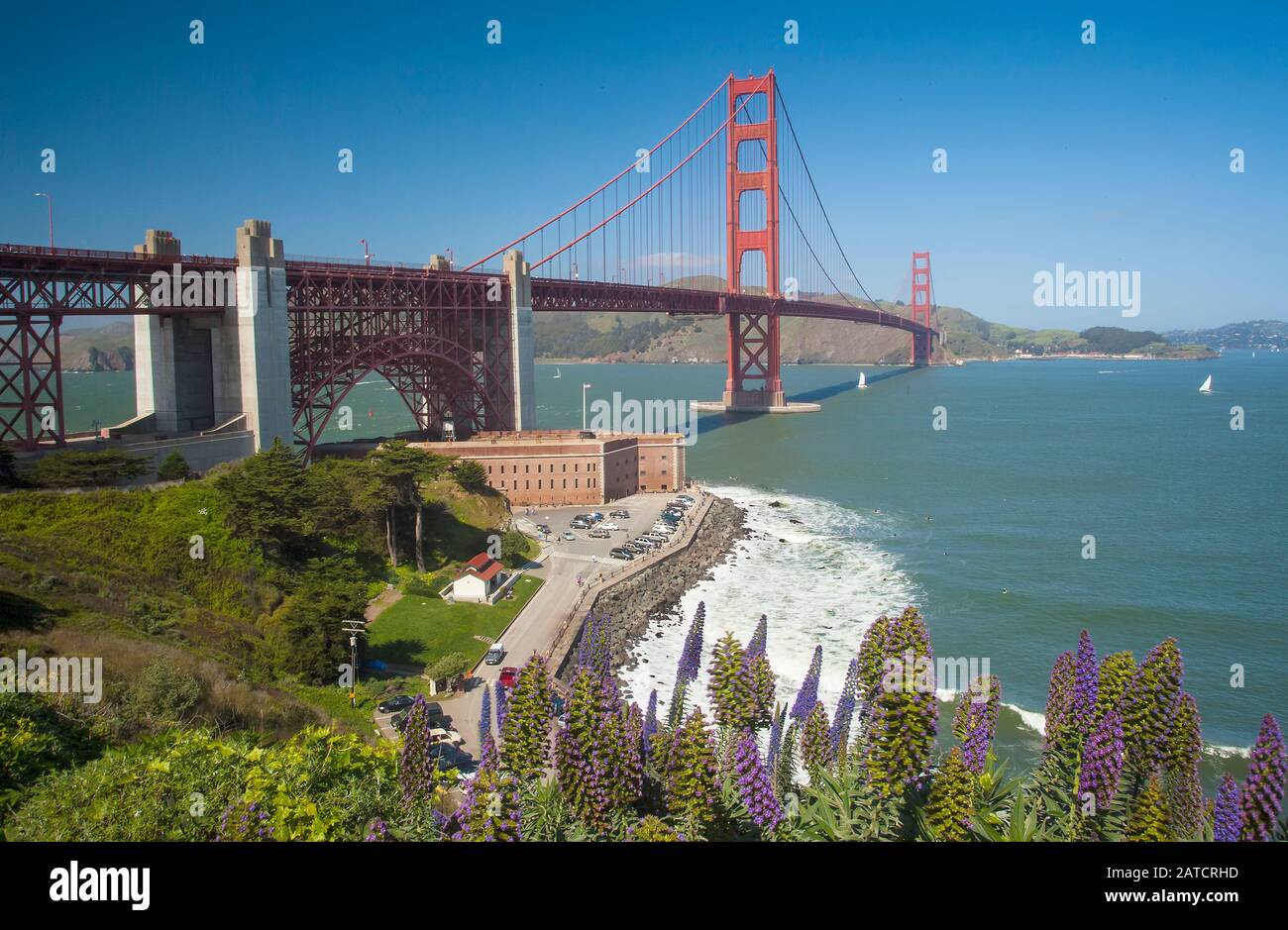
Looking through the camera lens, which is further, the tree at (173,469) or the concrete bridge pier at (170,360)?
the concrete bridge pier at (170,360)

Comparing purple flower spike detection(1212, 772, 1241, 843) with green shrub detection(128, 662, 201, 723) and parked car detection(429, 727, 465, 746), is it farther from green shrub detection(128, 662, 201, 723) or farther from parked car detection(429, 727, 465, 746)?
parked car detection(429, 727, 465, 746)

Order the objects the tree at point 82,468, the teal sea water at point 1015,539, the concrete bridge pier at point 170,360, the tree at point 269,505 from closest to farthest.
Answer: the tree at point 269,505, the tree at point 82,468, the teal sea water at point 1015,539, the concrete bridge pier at point 170,360

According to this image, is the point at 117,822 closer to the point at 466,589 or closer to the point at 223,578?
the point at 223,578

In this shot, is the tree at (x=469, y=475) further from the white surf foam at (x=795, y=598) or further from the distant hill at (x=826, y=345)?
the distant hill at (x=826, y=345)

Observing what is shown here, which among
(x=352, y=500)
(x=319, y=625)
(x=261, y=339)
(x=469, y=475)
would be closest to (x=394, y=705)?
(x=319, y=625)

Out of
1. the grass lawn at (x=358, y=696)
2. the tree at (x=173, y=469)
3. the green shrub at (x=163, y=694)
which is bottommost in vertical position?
the grass lawn at (x=358, y=696)

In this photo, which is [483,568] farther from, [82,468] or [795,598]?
[82,468]

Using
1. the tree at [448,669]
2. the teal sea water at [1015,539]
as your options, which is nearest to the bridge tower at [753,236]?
the teal sea water at [1015,539]

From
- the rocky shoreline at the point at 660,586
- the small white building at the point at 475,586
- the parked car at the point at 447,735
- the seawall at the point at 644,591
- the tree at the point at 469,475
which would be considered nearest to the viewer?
the parked car at the point at 447,735
